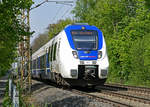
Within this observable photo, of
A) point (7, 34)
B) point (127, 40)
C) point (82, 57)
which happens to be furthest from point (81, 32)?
point (127, 40)

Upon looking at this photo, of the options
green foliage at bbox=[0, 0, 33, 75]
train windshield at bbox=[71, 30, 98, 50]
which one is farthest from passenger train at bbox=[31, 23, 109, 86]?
green foliage at bbox=[0, 0, 33, 75]

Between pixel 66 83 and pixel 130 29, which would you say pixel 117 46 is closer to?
pixel 130 29

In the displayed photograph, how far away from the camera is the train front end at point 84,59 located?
49.0ft

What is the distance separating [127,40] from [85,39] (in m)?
18.7

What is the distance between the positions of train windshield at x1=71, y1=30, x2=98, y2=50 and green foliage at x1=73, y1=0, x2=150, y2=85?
6.74 metres

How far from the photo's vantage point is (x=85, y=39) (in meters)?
15.7

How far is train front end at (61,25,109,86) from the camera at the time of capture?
14945 millimetres

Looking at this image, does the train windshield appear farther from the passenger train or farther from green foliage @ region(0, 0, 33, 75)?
green foliage @ region(0, 0, 33, 75)

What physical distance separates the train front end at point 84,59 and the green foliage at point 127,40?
23.4 ft

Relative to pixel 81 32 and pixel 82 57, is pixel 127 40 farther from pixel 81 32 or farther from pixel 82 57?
pixel 82 57

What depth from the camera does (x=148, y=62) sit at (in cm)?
2361

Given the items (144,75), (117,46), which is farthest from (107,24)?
(144,75)

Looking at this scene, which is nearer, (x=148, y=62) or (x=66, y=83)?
(x=66, y=83)

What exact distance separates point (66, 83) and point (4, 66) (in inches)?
461
